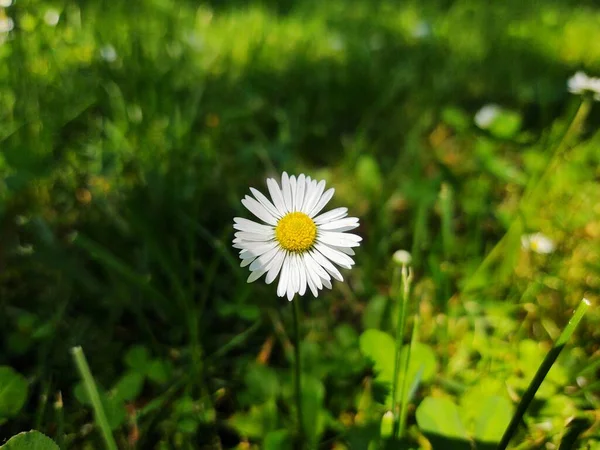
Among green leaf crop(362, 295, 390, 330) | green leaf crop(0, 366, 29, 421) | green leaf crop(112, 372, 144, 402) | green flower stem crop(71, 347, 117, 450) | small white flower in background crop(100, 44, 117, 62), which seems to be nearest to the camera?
green flower stem crop(71, 347, 117, 450)

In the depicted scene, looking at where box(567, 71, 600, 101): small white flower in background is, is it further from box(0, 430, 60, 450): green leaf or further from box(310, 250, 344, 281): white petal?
box(0, 430, 60, 450): green leaf

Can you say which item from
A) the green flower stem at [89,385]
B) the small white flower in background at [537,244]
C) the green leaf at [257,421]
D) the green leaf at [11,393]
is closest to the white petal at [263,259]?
the green flower stem at [89,385]

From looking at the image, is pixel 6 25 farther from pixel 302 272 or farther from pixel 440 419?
pixel 440 419

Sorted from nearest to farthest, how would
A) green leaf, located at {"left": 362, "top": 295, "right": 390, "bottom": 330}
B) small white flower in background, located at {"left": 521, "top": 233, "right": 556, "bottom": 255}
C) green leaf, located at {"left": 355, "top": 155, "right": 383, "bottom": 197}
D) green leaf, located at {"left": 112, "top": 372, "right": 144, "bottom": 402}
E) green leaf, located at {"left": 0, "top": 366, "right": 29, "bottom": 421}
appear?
green leaf, located at {"left": 0, "top": 366, "right": 29, "bottom": 421}
green leaf, located at {"left": 112, "top": 372, "right": 144, "bottom": 402}
green leaf, located at {"left": 362, "top": 295, "right": 390, "bottom": 330}
small white flower in background, located at {"left": 521, "top": 233, "right": 556, "bottom": 255}
green leaf, located at {"left": 355, "top": 155, "right": 383, "bottom": 197}

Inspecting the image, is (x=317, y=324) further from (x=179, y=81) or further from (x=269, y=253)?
(x=179, y=81)

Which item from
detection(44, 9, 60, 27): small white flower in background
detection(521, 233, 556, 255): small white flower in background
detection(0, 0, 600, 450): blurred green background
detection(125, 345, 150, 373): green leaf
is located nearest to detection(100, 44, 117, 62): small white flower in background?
detection(0, 0, 600, 450): blurred green background

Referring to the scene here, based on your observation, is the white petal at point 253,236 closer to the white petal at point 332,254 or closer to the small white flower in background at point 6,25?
the white petal at point 332,254

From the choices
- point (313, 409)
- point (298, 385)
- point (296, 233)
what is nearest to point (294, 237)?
point (296, 233)

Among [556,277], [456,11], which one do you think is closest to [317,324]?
[556,277]
